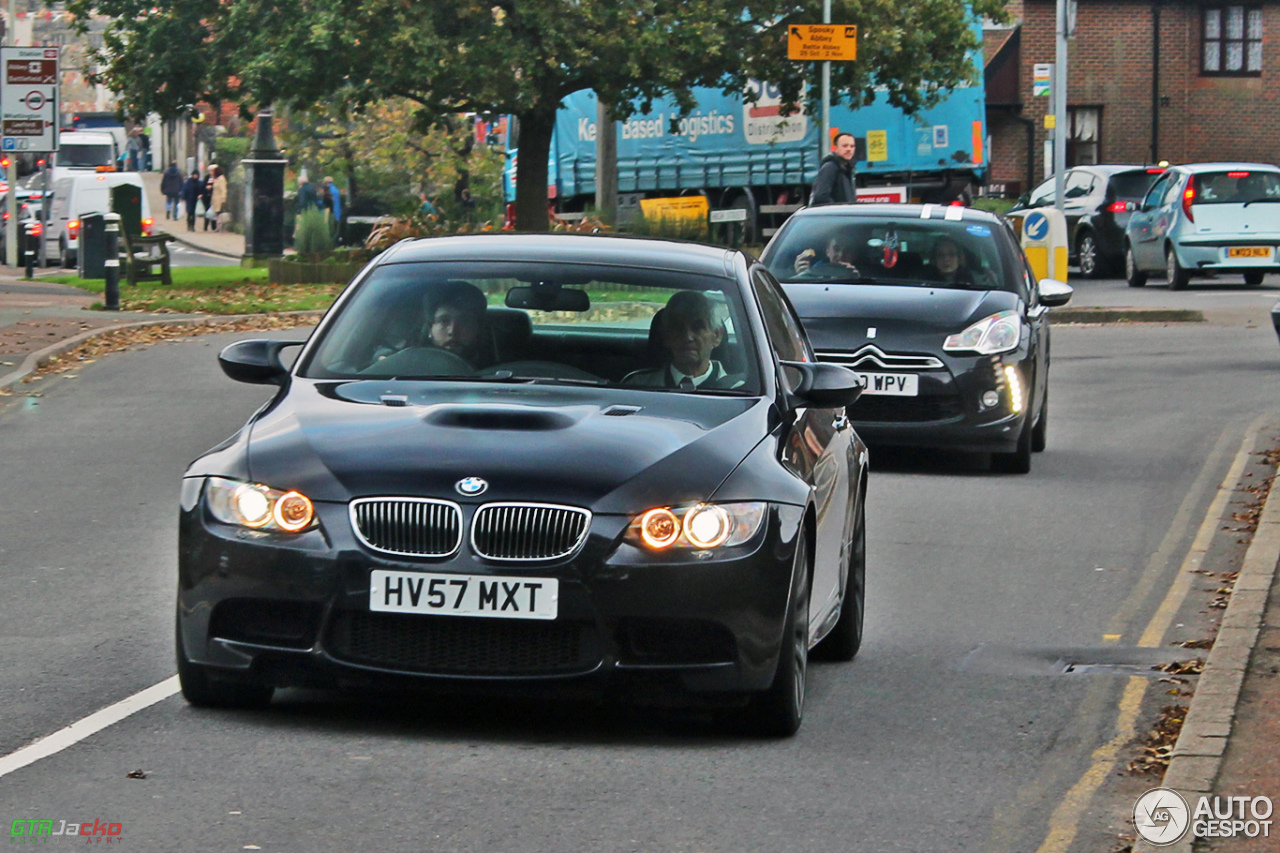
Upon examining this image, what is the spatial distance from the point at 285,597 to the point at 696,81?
29293 millimetres

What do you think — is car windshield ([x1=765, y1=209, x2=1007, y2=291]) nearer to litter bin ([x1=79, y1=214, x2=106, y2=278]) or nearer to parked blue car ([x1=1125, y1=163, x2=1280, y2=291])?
parked blue car ([x1=1125, y1=163, x2=1280, y2=291])

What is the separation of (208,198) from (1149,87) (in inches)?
1002

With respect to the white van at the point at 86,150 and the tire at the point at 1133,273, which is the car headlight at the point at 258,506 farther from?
the white van at the point at 86,150

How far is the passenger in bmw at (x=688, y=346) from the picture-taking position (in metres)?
7.05

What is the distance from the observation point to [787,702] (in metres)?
6.30

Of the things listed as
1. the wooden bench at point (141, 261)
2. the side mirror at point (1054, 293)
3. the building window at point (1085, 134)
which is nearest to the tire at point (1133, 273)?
the wooden bench at point (141, 261)

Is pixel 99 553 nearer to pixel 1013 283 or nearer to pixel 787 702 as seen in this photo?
pixel 787 702

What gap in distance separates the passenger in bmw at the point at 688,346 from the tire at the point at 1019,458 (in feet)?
20.7

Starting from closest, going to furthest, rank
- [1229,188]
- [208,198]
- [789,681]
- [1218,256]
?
1. [789,681]
2. [1229,188]
3. [1218,256]
4. [208,198]

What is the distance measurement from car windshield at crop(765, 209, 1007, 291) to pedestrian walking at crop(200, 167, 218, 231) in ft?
164

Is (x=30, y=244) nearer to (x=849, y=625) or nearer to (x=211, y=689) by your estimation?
(x=849, y=625)

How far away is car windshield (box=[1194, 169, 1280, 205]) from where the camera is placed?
31.2 metres

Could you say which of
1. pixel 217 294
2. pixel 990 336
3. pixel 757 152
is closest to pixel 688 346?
pixel 990 336

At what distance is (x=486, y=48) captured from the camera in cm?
3209
